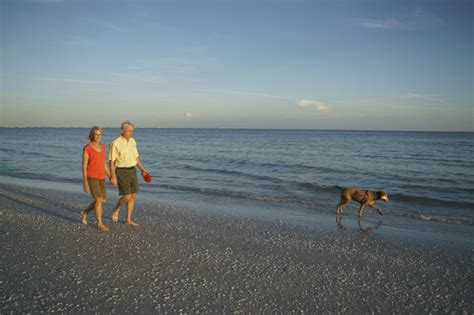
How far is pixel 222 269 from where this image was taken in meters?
4.89

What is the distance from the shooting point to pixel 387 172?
767 inches

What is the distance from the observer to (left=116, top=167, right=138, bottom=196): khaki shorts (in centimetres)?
661

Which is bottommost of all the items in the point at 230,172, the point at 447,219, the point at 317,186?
the point at 447,219

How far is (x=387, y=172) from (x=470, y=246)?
45.2 ft

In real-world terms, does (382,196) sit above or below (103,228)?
above

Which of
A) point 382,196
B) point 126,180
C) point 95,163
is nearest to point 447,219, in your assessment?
point 382,196

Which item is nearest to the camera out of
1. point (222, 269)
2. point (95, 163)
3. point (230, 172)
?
point (222, 269)

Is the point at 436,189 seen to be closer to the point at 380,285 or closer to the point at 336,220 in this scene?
the point at 336,220

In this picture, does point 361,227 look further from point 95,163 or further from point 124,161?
point 95,163

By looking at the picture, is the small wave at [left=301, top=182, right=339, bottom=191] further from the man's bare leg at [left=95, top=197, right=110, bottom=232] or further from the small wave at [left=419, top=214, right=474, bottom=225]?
the man's bare leg at [left=95, top=197, right=110, bottom=232]

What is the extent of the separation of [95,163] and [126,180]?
741 mm

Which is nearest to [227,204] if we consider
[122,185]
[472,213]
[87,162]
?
[122,185]

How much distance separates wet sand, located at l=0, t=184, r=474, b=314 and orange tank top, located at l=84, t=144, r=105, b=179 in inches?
51.9

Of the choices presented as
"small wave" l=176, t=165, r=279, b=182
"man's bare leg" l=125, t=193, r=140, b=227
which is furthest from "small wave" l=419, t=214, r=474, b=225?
"man's bare leg" l=125, t=193, r=140, b=227
